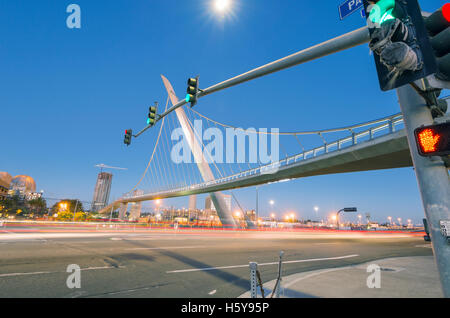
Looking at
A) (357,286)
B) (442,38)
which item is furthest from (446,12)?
(357,286)

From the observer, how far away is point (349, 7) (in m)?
4.00

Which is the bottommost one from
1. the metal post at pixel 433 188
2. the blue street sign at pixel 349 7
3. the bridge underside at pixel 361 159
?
the metal post at pixel 433 188

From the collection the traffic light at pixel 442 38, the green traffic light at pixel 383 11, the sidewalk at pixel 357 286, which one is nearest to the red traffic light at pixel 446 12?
the traffic light at pixel 442 38

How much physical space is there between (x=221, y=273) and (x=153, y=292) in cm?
252

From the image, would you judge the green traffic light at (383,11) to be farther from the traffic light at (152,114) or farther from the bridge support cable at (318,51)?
the traffic light at (152,114)

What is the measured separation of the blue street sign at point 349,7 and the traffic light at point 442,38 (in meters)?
2.08

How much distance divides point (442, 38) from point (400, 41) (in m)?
0.46

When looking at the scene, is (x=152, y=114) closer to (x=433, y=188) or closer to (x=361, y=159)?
(x=433, y=188)

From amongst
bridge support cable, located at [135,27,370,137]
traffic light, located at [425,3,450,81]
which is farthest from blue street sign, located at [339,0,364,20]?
traffic light, located at [425,3,450,81]

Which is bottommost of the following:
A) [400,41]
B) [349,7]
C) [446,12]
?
[400,41]

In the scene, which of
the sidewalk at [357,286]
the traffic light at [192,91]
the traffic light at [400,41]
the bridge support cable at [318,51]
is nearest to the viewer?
the traffic light at [400,41]

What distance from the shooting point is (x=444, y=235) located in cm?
239

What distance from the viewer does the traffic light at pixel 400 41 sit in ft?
6.17

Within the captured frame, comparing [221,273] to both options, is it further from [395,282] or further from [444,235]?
[444,235]
